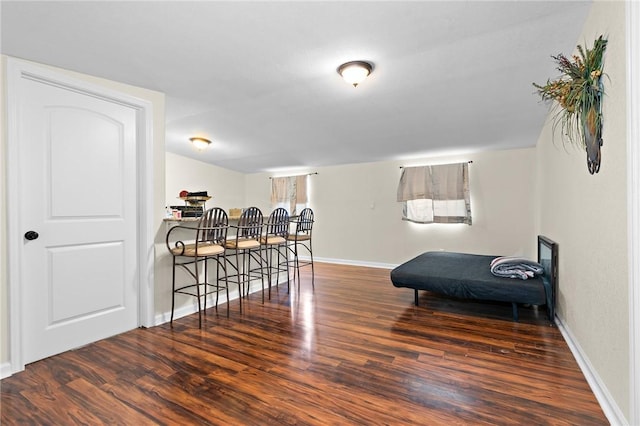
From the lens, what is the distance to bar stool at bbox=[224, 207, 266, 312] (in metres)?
3.52

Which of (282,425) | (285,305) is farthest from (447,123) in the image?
(282,425)

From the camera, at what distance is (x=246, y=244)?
140 inches

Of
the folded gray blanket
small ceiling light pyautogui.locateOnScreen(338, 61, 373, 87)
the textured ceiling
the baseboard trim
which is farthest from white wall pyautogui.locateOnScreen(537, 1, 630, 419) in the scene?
the baseboard trim

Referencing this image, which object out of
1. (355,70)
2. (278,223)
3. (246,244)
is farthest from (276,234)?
(355,70)

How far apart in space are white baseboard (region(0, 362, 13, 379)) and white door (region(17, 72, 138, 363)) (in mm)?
106

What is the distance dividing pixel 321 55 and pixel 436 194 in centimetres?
354

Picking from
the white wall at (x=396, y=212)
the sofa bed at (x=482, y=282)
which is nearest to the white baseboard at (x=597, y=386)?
the sofa bed at (x=482, y=282)

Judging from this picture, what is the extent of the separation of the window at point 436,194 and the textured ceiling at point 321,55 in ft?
3.36

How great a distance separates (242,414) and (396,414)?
837mm

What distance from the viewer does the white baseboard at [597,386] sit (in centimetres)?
152

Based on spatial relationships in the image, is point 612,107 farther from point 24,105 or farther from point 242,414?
point 24,105

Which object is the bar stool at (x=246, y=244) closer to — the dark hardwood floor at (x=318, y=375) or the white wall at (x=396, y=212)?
the dark hardwood floor at (x=318, y=375)

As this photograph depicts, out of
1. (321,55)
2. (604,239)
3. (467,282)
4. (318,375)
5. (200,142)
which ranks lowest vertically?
(318,375)

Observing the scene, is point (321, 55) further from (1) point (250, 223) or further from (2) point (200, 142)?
(2) point (200, 142)
